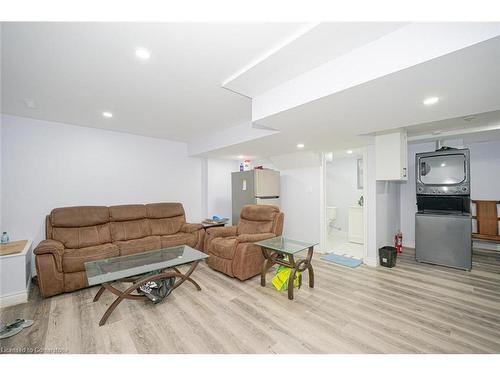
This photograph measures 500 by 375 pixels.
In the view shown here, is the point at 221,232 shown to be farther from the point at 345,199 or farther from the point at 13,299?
the point at 345,199

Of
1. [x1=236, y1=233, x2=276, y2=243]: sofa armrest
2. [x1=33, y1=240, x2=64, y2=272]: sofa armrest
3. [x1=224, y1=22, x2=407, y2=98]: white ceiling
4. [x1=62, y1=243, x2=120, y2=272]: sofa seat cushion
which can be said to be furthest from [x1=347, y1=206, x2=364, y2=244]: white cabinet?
[x1=33, y1=240, x2=64, y2=272]: sofa armrest

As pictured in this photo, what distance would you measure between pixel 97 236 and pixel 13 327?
4.63 feet

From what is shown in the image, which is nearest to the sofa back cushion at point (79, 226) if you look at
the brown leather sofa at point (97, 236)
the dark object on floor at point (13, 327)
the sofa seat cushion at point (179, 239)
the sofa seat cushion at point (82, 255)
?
A: the brown leather sofa at point (97, 236)

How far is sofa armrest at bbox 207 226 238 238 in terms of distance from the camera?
3312 millimetres

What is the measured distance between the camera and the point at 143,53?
4.93 ft

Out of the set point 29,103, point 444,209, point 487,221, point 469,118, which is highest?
point 29,103

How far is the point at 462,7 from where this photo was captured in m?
1.00

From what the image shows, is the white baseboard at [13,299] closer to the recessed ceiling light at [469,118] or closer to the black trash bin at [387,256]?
the black trash bin at [387,256]

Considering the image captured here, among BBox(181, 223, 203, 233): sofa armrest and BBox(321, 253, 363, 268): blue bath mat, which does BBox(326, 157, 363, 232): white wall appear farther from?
BBox(181, 223, 203, 233): sofa armrest

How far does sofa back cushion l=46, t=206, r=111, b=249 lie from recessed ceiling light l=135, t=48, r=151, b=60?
2.66 m

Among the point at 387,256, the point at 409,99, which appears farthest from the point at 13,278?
the point at 387,256
